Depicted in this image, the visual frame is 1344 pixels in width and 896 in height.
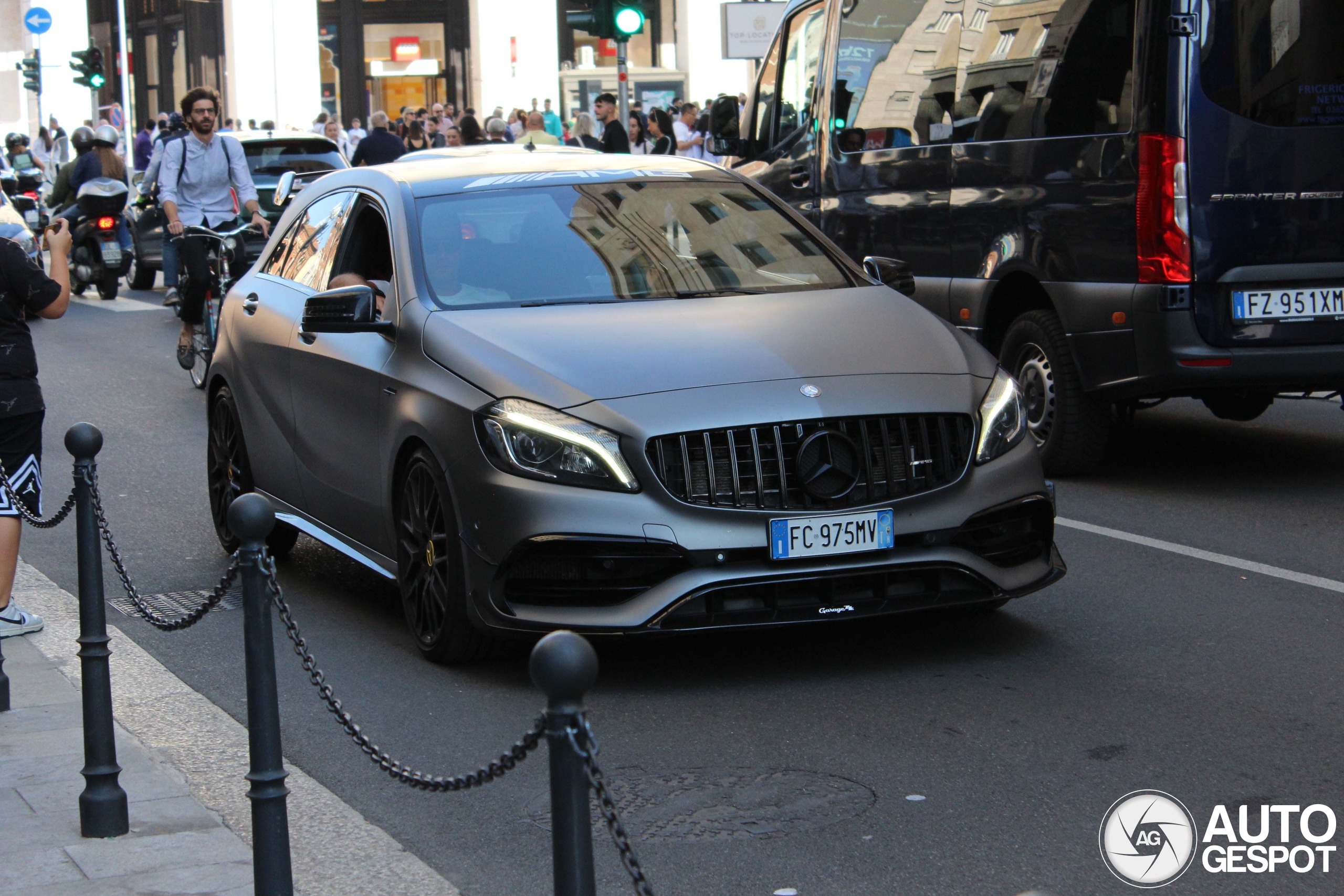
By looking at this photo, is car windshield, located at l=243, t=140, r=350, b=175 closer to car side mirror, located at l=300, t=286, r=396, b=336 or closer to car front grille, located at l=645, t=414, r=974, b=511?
car side mirror, located at l=300, t=286, r=396, b=336

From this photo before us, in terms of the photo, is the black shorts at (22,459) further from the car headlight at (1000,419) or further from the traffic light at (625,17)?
the traffic light at (625,17)

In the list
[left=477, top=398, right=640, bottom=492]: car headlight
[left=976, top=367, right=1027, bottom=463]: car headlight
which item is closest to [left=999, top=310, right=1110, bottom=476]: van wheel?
[left=976, top=367, right=1027, bottom=463]: car headlight

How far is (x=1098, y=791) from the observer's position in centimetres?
453

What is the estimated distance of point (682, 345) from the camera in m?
5.79

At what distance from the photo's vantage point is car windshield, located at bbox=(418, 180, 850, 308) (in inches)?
251

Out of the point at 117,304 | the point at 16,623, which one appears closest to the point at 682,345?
the point at 16,623

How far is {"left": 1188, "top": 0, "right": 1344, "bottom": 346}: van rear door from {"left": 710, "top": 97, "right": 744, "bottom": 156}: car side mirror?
13.8 ft

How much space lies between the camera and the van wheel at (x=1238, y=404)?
9.45 m

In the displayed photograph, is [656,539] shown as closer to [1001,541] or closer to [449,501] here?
[449,501]

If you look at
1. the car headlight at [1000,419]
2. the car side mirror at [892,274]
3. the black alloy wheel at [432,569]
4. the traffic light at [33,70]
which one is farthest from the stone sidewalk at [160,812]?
the traffic light at [33,70]

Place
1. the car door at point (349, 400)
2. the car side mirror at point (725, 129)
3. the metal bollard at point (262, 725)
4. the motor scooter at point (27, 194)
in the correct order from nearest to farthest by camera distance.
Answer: the metal bollard at point (262, 725) < the car door at point (349, 400) < the car side mirror at point (725, 129) < the motor scooter at point (27, 194)

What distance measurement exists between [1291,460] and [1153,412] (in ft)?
6.73

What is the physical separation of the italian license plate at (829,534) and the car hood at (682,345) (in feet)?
1.54

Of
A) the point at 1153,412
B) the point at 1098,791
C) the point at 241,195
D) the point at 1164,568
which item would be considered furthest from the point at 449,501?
the point at 241,195
